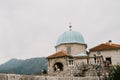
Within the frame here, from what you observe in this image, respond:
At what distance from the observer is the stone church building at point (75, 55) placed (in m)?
34.7

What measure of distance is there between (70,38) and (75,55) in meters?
3.54

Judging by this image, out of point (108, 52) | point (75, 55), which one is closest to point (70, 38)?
point (75, 55)

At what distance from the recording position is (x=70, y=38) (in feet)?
133

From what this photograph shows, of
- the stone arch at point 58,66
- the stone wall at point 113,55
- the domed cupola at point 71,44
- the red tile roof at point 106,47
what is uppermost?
the domed cupola at point 71,44

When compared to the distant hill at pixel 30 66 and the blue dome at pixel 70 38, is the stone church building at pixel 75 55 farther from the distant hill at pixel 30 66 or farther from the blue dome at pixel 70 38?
the distant hill at pixel 30 66

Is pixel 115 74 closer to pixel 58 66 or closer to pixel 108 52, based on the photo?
pixel 108 52

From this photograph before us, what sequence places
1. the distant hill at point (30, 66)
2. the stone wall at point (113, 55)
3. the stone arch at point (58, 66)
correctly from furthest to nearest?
the distant hill at point (30, 66) < the stone arch at point (58, 66) < the stone wall at point (113, 55)

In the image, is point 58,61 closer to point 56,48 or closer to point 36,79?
point 56,48

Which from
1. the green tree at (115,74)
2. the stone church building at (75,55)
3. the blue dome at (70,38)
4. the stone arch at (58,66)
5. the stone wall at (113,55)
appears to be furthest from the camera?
the blue dome at (70,38)

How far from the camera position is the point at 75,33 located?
42.1m

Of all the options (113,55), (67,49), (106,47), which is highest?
(67,49)

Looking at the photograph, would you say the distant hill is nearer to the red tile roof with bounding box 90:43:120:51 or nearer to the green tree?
the red tile roof with bounding box 90:43:120:51

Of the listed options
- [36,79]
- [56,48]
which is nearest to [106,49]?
[56,48]

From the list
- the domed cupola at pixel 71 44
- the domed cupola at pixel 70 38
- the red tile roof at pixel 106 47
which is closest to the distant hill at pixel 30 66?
the domed cupola at pixel 70 38
